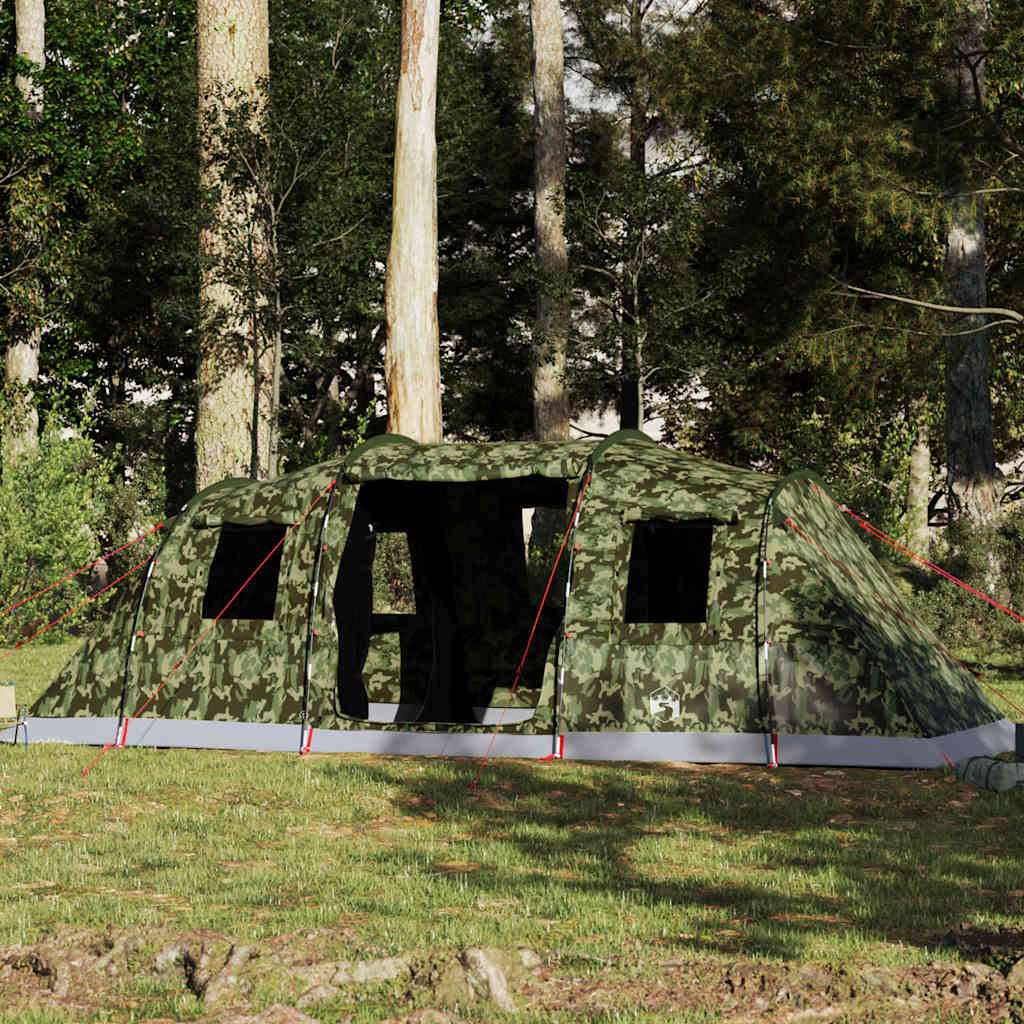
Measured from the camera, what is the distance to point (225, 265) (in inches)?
699

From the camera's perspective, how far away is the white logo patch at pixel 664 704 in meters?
9.56

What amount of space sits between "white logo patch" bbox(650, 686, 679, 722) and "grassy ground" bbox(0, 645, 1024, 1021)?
33 centimetres

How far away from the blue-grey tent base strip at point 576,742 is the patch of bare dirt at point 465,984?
3941mm

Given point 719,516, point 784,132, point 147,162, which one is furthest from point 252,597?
point 147,162

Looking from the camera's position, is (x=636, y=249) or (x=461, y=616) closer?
(x=461, y=616)

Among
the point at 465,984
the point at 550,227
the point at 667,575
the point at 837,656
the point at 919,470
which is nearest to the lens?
the point at 465,984

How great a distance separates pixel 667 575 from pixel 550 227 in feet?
44.1

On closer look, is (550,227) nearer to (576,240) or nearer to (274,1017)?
(576,240)

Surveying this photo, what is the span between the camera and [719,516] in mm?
9820

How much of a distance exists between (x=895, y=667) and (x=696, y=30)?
21313 millimetres

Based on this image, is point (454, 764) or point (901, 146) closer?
point (454, 764)

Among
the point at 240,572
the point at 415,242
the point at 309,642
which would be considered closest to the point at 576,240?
the point at 415,242

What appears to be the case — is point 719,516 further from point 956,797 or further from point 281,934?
point 281,934

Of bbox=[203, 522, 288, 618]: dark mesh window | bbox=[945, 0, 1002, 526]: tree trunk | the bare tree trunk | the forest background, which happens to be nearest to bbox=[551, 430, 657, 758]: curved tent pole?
bbox=[203, 522, 288, 618]: dark mesh window
